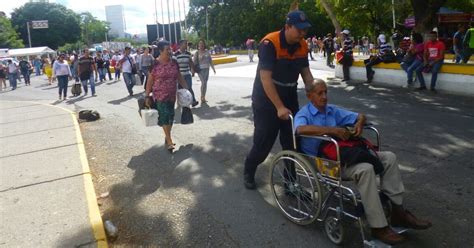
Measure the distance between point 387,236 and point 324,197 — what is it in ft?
1.78

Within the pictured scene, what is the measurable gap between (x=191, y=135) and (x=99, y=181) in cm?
233

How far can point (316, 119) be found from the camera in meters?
3.65

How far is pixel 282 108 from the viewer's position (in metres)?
3.77

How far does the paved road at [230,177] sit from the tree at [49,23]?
2948 inches

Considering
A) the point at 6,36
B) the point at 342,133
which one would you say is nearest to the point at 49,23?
the point at 6,36

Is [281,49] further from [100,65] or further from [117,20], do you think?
[117,20]

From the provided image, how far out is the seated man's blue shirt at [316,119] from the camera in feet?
11.7

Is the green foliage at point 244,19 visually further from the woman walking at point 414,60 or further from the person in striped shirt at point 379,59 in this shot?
the woman walking at point 414,60

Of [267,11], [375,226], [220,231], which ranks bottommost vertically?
[220,231]

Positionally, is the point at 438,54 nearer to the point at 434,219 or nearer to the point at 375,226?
the point at 434,219

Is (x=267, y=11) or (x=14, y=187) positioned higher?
(x=267, y=11)

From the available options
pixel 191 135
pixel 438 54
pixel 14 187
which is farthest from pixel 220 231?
pixel 438 54

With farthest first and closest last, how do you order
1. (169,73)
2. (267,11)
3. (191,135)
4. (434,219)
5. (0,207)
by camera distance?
(267,11), (191,135), (169,73), (0,207), (434,219)

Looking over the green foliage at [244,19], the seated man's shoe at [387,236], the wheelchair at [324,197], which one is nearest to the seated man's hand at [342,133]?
the wheelchair at [324,197]
